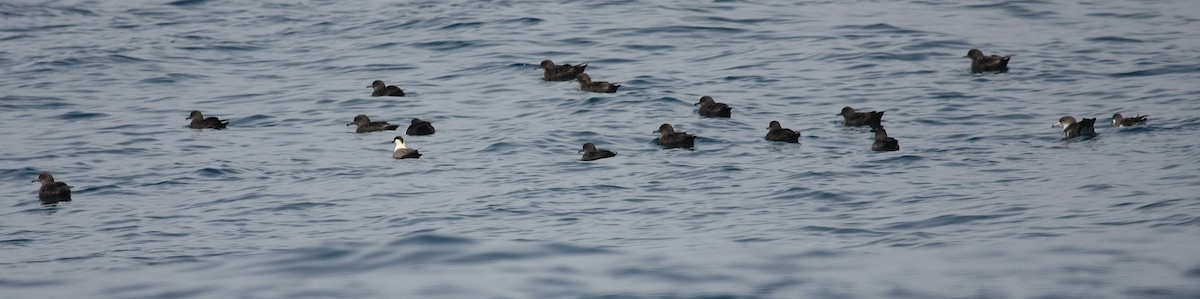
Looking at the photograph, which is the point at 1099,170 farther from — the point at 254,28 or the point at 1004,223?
the point at 254,28

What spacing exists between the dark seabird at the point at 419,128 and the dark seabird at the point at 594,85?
145 inches

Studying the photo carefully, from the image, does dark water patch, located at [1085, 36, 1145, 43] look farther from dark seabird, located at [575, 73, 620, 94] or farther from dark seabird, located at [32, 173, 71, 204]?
dark seabird, located at [32, 173, 71, 204]

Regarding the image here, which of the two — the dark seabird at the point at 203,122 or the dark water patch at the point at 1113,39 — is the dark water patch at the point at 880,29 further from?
the dark seabird at the point at 203,122

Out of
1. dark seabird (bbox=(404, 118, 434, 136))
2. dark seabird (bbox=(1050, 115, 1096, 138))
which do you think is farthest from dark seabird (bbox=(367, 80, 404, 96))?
dark seabird (bbox=(1050, 115, 1096, 138))

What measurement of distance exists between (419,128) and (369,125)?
37.8 inches

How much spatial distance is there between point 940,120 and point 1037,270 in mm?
9820

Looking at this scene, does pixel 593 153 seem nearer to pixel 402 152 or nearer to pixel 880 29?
pixel 402 152

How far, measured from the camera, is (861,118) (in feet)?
65.7

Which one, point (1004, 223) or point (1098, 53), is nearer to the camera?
point (1004, 223)

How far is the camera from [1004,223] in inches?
527

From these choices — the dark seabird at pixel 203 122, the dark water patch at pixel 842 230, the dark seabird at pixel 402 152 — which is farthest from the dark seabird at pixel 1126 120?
the dark seabird at pixel 203 122

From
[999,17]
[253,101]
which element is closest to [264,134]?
[253,101]

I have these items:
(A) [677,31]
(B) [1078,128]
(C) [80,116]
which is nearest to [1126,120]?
(B) [1078,128]

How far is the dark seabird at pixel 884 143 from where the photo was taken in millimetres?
17922
